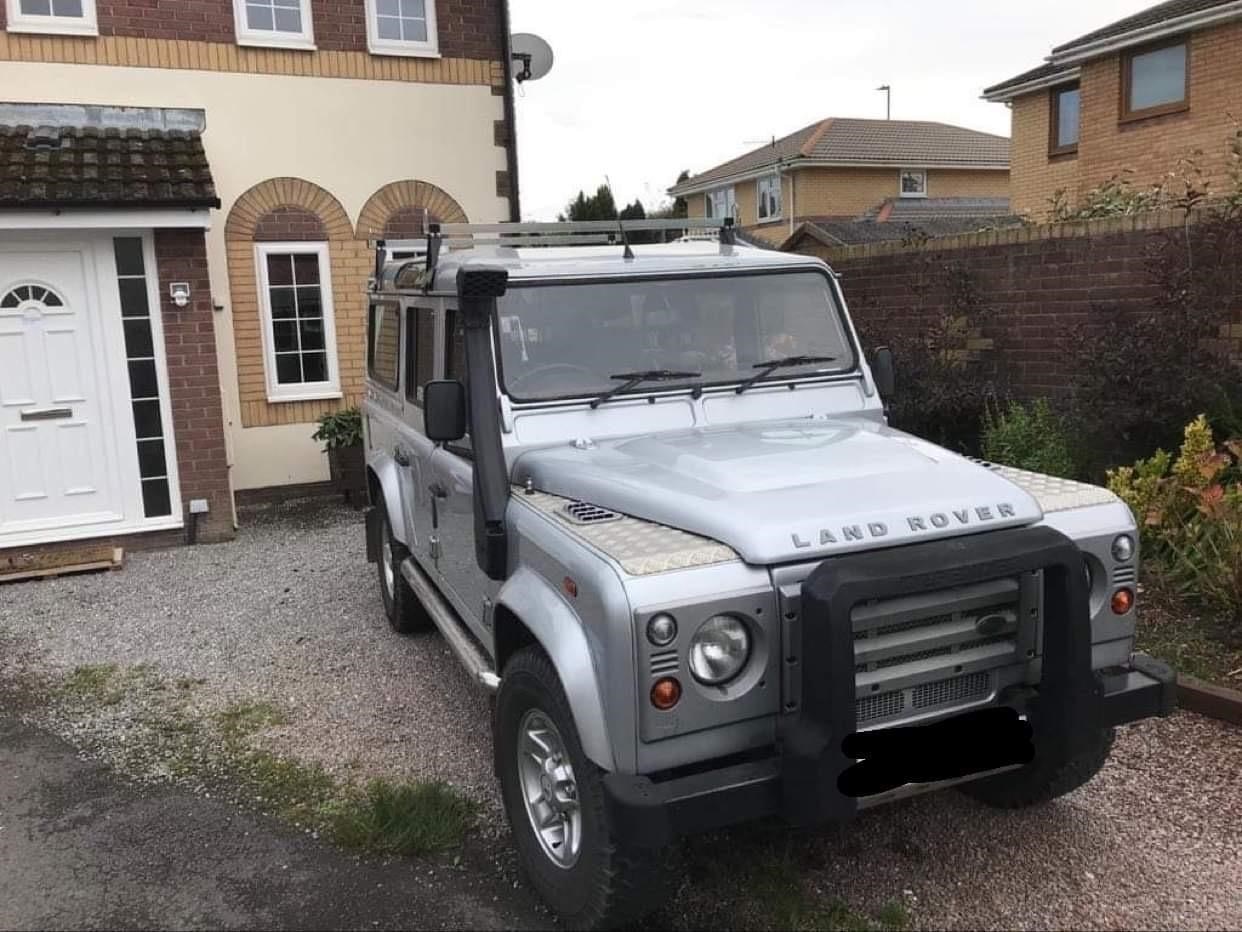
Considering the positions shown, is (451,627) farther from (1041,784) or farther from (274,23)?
(274,23)

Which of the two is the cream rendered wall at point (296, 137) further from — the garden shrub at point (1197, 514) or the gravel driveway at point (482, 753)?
the garden shrub at point (1197, 514)

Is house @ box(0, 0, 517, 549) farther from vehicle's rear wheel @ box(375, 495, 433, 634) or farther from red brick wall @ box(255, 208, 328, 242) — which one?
vehicle's rear wheel @ box(375, 495, 433, 634)

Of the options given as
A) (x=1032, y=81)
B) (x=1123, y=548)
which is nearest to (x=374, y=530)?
(x=1123, y=548)

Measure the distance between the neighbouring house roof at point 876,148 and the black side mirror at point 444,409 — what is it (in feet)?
109

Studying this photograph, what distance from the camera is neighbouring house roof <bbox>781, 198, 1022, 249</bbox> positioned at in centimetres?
2477

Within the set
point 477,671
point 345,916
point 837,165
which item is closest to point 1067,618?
point 477,671

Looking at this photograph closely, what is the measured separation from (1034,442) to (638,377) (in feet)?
12.8

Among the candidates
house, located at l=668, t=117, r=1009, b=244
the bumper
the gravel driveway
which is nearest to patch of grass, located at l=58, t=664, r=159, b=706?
the gravel driveway

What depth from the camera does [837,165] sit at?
1375 inches

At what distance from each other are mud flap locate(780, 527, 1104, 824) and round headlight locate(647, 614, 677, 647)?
345 millimetres

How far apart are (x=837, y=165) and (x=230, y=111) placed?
2870 cm

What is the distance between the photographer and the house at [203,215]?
7859 mm

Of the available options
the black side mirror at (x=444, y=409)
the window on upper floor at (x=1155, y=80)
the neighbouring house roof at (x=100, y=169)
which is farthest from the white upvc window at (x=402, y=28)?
the window on upper floor at (x=1155, y=80)

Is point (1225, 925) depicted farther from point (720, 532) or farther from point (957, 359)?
point (957, 359)
